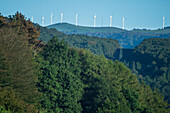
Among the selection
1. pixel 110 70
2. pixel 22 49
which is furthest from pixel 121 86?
pixel 22 49

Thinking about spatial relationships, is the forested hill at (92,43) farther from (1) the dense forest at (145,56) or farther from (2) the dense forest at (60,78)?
(2) the dense forest at (60,78)

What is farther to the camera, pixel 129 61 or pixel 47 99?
pixel 129 61

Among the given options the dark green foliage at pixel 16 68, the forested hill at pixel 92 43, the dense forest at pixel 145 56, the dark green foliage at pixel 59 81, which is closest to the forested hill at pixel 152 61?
the dense forest at pixel 145 56

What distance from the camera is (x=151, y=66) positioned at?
535ft

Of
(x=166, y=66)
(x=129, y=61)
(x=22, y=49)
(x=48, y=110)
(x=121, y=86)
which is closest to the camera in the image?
(x=22, y=49)

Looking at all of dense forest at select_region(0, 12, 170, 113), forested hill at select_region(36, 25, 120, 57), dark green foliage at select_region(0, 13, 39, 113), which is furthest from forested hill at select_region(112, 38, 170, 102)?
dark green foliage at select_region(0, 13, 39, 113)

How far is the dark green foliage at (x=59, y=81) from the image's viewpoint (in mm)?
59594

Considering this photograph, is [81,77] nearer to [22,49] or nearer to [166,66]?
[22,49]

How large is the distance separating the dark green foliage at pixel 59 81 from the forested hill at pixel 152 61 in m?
71.7

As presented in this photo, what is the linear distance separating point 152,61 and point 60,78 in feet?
350

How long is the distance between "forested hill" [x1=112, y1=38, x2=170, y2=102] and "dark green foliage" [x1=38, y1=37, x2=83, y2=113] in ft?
235

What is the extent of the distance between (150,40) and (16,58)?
485 feet

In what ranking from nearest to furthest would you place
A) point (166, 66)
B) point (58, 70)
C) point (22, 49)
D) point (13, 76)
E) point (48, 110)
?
point (13, 76)
point (22, 49)
point (48, 110)
point (58, 70)
point (166, 66)

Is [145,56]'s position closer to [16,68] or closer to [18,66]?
[18,66]
